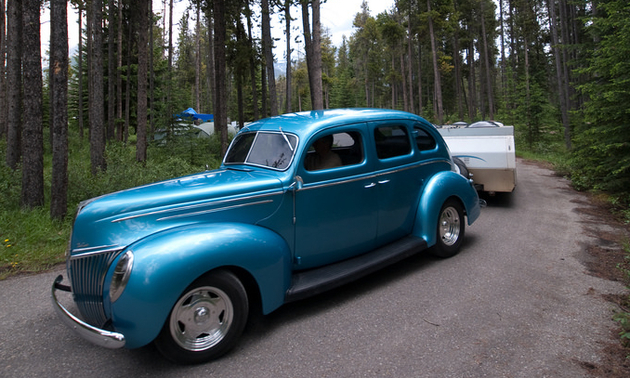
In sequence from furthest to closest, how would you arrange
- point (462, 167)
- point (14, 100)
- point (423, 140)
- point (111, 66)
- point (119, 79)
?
point (119, 79) → point (111, 66) → point (14, 100) → point (462, 167) → point (423, 140)

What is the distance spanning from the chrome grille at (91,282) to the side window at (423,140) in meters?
4.01

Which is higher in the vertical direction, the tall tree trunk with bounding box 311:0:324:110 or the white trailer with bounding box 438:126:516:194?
the tall tree trunk with bounding box 311:0:324:110

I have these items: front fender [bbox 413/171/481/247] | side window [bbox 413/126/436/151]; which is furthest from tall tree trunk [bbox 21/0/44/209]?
front fender [bbox 413/171/481/247]

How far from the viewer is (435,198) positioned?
5305 mm

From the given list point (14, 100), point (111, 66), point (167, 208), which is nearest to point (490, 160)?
point (167, 208)

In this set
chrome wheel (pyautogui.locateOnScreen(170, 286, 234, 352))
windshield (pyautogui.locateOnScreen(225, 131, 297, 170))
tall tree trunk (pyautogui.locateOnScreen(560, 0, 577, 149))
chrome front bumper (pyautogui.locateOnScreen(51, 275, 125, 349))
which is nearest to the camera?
chrome front bumper (pyautogui.locateOnScreen(51, 275, 125, 349))

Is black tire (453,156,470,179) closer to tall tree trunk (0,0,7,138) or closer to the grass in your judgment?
the grass

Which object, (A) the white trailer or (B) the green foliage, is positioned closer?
(B) the green foliage

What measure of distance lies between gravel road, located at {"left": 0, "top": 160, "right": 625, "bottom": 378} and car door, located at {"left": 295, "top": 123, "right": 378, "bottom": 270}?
55 centimetres

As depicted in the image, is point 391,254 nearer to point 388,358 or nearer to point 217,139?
point 388,358

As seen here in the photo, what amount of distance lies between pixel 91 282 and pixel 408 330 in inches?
Result: 108

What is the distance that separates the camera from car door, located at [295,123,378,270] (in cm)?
406

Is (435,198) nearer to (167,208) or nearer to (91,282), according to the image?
(167,208)

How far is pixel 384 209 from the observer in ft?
15.8
